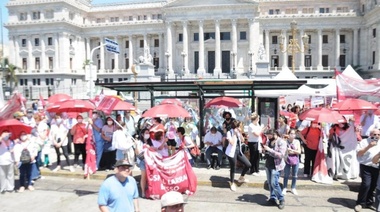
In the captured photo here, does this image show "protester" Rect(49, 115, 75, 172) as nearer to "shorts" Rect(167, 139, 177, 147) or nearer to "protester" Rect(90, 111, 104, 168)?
"protester" Rect(90, 111, 104, 168)

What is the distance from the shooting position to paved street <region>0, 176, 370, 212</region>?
8078mm

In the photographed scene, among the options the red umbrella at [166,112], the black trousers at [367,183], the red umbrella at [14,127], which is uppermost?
the red umbrella at [166,112]

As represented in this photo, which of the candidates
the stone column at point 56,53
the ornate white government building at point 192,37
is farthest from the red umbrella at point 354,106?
the stone column at point 56,53

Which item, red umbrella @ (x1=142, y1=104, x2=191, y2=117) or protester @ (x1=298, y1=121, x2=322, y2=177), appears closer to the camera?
red umbrella @ (x1=142, y1=104, x2=191, y2=117)

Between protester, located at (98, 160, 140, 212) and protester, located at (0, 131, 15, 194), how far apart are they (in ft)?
18.6

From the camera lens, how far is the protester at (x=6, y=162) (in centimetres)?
896

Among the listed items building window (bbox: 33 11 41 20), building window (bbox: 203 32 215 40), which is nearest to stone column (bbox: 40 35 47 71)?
building window (bbox: 33 11 41 20)

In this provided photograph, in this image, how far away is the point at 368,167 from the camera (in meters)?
7.67

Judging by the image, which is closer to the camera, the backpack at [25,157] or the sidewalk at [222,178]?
the backpack at [25,157]

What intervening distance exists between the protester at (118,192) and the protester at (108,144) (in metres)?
6.10

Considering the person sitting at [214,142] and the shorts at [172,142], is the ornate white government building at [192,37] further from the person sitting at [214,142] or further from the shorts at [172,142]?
the shorts at [172,142]

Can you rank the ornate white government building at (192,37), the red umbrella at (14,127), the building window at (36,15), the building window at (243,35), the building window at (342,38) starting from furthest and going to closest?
the building window at (36,15) → the building window at (342,38) → the building window at (243,35) → the ornate white government building at (192,37) → the red umbrella at (14,127)

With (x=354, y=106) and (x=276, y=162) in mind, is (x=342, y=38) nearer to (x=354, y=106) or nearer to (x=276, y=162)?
(x=354, y=106)

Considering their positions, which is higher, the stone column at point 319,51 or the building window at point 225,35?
the building window at point 225,35
